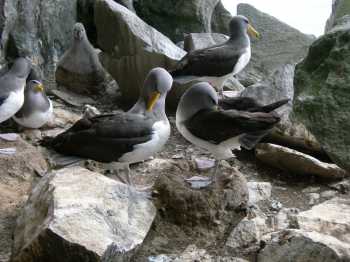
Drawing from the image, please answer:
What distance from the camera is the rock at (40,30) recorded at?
679cm

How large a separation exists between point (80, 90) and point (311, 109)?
4036 mm

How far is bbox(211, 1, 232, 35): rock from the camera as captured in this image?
9.45 metres

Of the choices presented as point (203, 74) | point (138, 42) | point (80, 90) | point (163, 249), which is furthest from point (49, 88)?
point (163, 249)

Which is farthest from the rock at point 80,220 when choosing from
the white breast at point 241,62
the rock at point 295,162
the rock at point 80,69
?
the rock at point 80,69

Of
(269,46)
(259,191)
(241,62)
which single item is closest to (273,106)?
(259,191)

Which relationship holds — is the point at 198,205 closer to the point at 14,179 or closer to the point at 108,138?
the point at 108,138

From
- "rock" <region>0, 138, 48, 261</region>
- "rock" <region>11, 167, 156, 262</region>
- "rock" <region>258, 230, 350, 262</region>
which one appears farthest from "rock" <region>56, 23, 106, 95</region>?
"rock" <region>258, 230, 350, 262</region>

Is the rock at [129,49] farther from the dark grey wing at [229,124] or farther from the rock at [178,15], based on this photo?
the dark grey wing at [229,124]

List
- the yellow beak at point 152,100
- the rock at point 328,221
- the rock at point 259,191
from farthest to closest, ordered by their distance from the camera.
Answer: the yellow beak at point 152,100
the rock at point 259,191
the rock at point 328,221

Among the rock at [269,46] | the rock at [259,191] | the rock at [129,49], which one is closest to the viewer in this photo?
the rock at [259,191]

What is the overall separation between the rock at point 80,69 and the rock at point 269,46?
193 centimetres

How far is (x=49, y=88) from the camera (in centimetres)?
712

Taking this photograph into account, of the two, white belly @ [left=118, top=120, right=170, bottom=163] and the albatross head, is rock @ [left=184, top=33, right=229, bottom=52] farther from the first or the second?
white belly @ [left=118, top=120, right=170, bottom=163]

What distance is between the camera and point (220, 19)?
953cm
